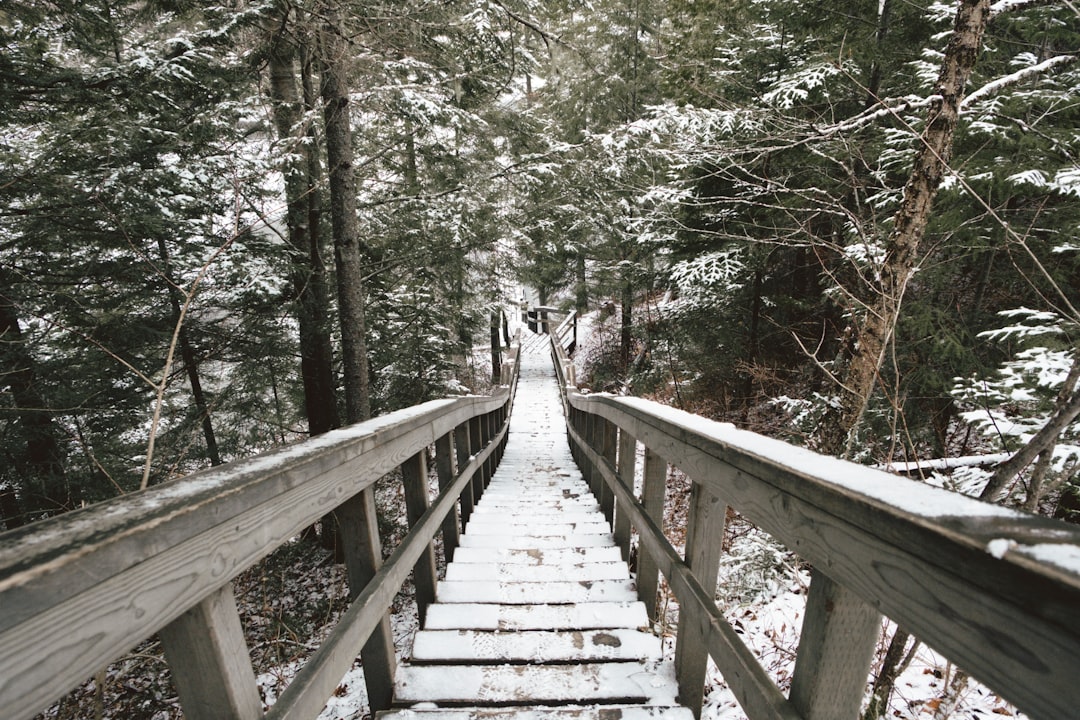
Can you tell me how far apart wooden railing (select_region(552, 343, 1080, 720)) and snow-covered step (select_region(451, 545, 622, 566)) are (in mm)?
1306

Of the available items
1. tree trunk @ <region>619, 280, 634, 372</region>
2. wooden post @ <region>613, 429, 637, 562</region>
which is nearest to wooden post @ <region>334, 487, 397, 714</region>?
wooden post @ <region>613, 429, 637, 562</region>

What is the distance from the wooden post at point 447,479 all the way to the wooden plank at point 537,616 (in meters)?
0.57

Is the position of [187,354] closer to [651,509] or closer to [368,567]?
[368,567]

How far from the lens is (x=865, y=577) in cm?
95

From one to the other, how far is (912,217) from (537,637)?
4.11 metres

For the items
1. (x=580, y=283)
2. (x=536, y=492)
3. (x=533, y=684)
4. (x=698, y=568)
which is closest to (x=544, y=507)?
(x=536, y=492)

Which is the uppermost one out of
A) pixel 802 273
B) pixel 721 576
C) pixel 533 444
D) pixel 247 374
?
pixel 802 273

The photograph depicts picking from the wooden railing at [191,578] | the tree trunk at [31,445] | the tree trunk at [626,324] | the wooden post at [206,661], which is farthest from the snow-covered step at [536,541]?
the tree trunk at [626,324]

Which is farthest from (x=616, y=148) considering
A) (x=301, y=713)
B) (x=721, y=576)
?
(x=301, y=713)

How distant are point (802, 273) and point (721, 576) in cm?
779

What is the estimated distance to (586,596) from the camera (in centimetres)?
283

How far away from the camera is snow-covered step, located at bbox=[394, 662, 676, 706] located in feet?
6.69

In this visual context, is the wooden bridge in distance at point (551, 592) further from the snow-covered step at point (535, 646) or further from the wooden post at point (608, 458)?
the wooden post at point (608, 458)

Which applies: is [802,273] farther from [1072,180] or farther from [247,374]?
[247,374]
